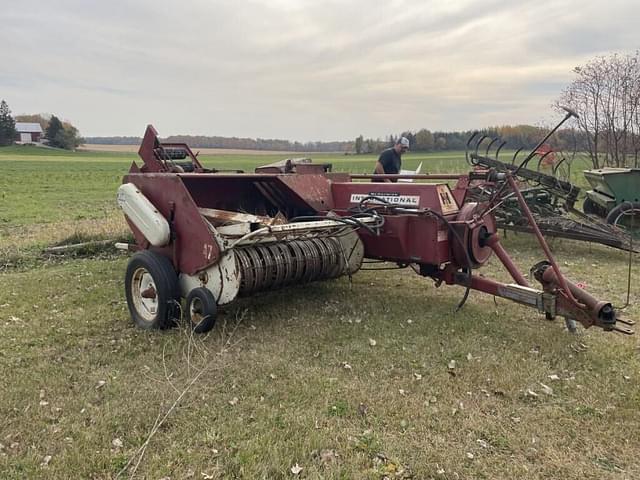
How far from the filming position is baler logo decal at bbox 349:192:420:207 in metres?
5.18

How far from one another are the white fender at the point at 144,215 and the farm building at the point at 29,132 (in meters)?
Result: 84.3

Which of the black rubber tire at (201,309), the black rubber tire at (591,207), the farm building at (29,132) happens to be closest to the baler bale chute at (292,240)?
the black rubber tire at (201,309)

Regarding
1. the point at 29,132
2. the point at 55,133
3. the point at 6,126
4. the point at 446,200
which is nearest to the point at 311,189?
the point at 446,200

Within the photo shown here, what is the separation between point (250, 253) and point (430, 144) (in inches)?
916

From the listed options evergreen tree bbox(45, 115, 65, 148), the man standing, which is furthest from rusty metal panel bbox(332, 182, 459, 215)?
evergreen tree bbox(45, 115, 65, 148)

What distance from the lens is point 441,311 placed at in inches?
202

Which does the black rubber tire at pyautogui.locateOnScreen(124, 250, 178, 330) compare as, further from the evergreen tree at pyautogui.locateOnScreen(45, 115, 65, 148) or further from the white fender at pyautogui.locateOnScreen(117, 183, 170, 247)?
the evergreen tree at pyautogui.locateOnScreen(45, 115, 65, 148)

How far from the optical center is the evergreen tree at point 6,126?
63562 mm

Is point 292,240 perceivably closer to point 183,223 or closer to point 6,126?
point 183,223

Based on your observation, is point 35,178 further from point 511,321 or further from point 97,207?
point 511,321

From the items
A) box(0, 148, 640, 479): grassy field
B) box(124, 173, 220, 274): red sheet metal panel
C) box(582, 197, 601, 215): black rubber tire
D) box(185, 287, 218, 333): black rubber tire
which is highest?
box(124, 173, 220, 274): red sheet metal panel

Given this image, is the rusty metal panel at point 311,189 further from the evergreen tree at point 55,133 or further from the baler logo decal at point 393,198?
the evergreen tree at point 55,133

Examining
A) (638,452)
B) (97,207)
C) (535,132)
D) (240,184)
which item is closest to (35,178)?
(97,207)

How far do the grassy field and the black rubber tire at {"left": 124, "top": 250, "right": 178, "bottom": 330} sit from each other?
0.15m
